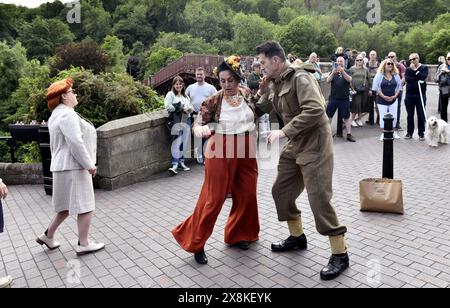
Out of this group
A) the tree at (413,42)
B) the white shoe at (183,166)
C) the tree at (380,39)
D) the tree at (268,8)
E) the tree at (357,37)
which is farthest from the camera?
the tree at (268,8)

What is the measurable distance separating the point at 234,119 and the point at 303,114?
0.86 m

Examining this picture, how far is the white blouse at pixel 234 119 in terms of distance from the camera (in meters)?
4.56

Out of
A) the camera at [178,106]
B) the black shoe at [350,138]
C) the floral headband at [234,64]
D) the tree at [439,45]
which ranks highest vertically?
the tree at [439,45]

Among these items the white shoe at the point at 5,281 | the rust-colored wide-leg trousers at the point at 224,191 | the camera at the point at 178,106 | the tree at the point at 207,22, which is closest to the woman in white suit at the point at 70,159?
the white shoe at the point at 5,281

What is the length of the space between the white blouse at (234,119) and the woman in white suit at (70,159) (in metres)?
1.39

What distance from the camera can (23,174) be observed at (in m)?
8.42

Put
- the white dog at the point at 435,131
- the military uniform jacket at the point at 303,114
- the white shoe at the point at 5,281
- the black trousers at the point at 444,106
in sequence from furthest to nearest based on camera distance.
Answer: the black trousers at the point at 444,106 → the white dog at the point at 435,131 → the white shoe at the point at 5,281 → the military uniform jacket at the point at 303,114

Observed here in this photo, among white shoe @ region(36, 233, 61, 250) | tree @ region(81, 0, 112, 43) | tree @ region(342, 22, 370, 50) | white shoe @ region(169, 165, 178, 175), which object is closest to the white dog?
white shoe @ region(169, 165, 178, 175)

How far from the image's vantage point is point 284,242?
4781 mm

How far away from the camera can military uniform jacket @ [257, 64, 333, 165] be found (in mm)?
3938

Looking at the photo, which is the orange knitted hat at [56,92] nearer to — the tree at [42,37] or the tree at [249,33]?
the tree at [42,37]

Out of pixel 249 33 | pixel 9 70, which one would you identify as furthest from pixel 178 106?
pixel 249 33
